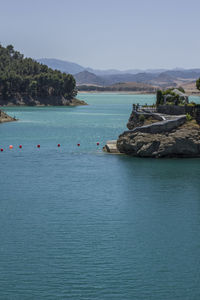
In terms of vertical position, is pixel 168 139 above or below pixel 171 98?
below

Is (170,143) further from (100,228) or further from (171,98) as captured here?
(100,228)

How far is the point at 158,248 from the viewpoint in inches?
1750

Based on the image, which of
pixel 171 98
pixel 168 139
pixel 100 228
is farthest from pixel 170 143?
pixel 100 228

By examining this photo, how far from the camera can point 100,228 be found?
49.8 m

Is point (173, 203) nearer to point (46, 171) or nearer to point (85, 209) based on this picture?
point (85, 209)

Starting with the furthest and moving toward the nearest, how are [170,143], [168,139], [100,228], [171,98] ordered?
[171,98], [170,143], [168,139], [100,228]

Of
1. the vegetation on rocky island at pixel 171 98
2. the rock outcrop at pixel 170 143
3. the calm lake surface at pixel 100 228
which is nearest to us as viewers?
the calm lake surface at pixel 100 228

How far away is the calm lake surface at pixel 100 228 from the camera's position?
121 feet

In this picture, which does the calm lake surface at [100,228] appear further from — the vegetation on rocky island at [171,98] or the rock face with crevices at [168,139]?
the vegetation on rocky island at [171,98]

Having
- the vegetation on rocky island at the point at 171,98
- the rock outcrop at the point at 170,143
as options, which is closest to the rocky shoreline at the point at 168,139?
the rock outcrop at the point at 170,143

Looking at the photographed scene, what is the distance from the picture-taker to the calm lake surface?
121ft

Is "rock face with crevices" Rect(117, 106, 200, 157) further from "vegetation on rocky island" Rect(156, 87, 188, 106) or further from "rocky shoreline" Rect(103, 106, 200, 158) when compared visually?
"vegetation on rocky island" Rect(156, 87, 188, 106)

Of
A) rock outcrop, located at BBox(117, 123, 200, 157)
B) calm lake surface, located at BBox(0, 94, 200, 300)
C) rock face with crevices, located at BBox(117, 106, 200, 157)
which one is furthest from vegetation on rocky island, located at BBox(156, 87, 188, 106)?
calm lake surface, located at BBox(0, 94, 200, 300)

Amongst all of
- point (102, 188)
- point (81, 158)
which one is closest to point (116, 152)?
point (81, 158)
